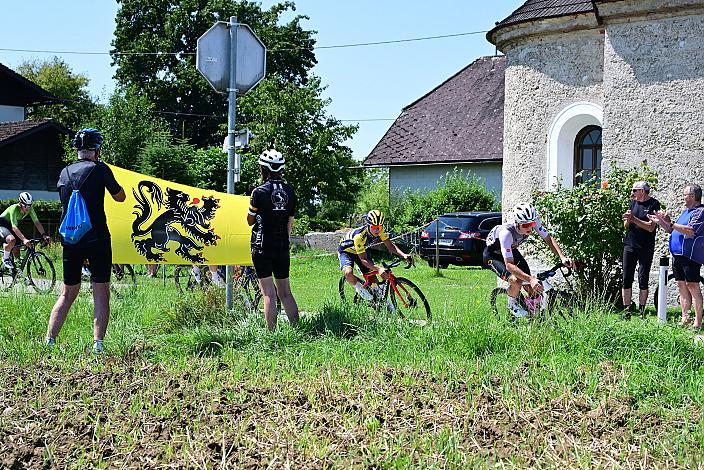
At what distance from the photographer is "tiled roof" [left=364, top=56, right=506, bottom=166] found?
3669 centimetres

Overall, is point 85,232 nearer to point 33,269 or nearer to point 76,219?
point 76,219

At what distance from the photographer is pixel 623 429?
535 centimetres

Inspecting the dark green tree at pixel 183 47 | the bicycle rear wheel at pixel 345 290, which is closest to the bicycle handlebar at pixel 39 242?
the bicycle rear wheel at pixel 345 290

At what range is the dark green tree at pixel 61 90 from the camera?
58500 millimetres

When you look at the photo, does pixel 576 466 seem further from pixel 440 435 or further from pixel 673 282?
pixel 673 282

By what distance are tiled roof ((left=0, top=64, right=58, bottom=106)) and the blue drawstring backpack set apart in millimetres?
35523

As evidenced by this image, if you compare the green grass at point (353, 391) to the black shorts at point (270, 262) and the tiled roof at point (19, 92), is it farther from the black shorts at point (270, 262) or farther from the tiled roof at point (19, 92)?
the tiled roof at point (19, 92)

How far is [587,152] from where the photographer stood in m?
16.7

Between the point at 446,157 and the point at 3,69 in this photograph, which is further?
the point at 3,69

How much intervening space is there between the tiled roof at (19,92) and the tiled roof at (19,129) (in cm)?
303

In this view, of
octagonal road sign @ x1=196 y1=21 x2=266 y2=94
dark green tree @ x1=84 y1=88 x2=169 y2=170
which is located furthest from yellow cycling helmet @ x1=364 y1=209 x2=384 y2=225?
dark green tree @ x1=84 y1=88 x2=169 y2=170

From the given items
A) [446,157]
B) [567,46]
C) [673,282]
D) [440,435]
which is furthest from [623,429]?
[446,157]

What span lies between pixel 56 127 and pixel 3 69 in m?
4.73

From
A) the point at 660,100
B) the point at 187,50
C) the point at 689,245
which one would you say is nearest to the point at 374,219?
the point at 689,245
